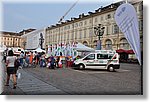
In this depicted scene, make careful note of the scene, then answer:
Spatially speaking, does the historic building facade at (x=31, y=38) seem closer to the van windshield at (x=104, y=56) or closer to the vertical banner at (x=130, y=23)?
the vertical banner at (x=130, y=23)

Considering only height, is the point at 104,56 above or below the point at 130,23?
below

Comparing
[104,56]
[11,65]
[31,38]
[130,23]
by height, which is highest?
[130,23]

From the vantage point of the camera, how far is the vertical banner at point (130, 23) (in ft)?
18.7

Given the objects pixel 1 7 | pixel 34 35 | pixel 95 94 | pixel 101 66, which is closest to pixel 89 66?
pixel 101 66

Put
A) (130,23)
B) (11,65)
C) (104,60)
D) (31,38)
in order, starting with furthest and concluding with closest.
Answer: (104,60), (31,38), (11,65), (130,23)

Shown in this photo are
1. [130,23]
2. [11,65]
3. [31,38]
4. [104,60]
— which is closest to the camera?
[130,23]

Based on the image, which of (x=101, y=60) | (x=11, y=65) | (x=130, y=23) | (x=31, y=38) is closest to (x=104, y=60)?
Result: (x=101, y=60)

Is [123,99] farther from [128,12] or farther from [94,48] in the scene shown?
[94,48]

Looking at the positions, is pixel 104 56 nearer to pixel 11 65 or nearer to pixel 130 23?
pixel 130 23

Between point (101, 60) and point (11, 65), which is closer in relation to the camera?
point (11, 65)

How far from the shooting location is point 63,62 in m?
14.5

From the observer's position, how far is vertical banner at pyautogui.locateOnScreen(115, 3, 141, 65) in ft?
18.7

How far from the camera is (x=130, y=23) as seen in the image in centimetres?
570

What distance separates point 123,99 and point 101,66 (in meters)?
6.26
